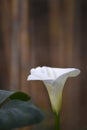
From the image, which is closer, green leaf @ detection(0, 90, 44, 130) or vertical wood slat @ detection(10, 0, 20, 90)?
green leaf @ detection(0, 90, 44, 130)

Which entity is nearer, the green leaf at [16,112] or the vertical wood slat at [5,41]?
→ the green leaf at [16,112]

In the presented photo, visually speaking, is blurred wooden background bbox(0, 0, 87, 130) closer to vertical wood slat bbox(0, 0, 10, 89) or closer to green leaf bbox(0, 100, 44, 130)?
vertical wood slat bbox(0, 0, 10, 89)

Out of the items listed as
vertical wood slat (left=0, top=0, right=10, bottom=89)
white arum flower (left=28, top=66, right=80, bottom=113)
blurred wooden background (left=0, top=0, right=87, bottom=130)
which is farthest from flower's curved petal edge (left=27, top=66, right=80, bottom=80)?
vertical wood slat (left=0, top=0, right=10, bottom=89)

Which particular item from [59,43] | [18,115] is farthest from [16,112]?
[59,43]

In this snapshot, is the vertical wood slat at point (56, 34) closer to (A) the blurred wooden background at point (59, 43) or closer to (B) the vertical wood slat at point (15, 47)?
(A) the blurred wooden background at point (59, 43)

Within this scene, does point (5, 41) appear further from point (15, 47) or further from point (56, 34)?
point (56, 34)

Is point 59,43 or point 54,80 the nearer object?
point 54,80

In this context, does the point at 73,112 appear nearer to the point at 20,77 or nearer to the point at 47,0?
the point at 20,77

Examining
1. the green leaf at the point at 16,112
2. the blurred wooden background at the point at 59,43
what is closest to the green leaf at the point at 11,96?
the green leaf at the point at 16,112
